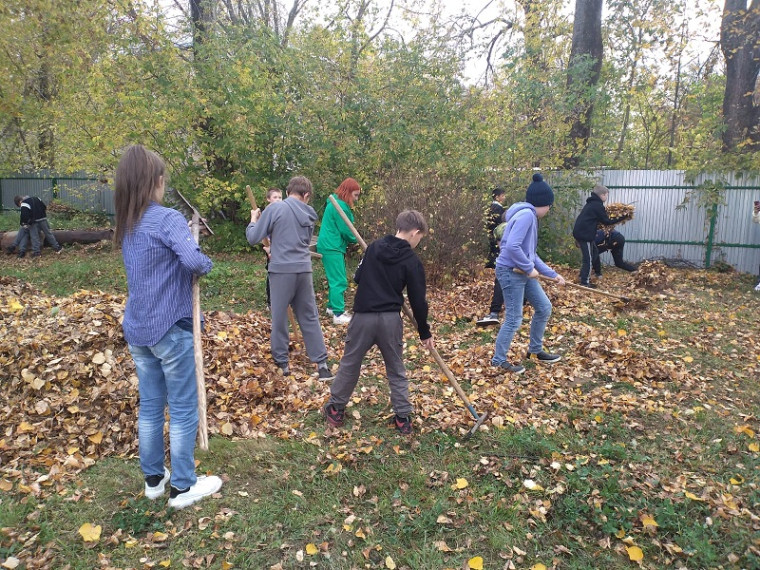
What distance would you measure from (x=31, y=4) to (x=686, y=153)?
55.0ft

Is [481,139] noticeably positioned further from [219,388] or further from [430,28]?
[219,388]

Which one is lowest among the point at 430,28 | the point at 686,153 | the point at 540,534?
the point at 540,534

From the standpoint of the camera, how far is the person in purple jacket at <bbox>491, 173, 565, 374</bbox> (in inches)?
206

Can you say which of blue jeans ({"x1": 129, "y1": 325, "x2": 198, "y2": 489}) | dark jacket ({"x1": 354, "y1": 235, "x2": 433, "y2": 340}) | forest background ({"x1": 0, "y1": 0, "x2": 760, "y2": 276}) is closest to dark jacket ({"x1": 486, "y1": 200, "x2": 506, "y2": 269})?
forest background ({"x1": 0, "y1": 0, "x2": 760, "y2": 276})

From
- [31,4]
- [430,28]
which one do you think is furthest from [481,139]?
[31,4]

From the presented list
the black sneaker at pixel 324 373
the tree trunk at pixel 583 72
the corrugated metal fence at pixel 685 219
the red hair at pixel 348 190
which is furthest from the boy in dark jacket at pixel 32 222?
the corrugated metal fence at pixel 685 219

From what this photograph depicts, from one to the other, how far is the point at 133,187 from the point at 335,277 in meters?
4.44

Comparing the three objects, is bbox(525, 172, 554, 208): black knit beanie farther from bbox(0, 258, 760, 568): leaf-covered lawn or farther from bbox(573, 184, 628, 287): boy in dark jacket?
bbox(573, 184, 628, 287): boy in dark jacket

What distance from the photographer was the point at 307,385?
5.06 meters

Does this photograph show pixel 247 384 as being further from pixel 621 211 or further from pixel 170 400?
pixel 621 211

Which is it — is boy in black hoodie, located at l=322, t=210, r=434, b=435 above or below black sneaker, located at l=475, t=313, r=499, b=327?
above

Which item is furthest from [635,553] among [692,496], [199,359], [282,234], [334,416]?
[282,234]

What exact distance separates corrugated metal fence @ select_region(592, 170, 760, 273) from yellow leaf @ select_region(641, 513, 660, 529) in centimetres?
1063

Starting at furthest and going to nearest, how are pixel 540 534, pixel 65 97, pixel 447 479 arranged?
pixel 65 97 → pixel 447 479 → pixel 540 534
